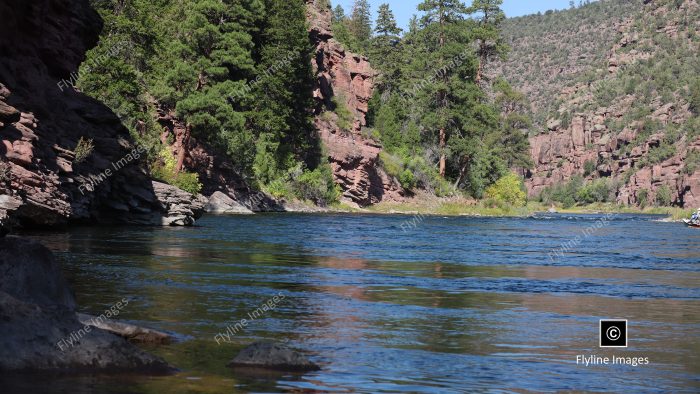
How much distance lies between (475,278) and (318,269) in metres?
4.62

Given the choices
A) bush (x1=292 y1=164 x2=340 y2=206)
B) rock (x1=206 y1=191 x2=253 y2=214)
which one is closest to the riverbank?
bush (x1=292 y1=164 x2=340 y2=206)

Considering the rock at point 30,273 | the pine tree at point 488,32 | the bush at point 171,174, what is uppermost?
the pine tree at point 488,32

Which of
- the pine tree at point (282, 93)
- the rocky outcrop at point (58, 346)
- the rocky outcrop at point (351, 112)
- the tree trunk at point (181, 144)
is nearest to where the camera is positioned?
the rocky outcrop at point (58, 346)

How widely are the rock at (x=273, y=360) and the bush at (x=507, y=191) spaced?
95.4m

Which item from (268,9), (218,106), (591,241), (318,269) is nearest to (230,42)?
(218,106)

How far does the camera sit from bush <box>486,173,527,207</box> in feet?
349

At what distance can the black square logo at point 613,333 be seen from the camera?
14.3m

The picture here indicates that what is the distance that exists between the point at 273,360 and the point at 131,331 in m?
2.47

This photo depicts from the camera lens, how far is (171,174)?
5969cm

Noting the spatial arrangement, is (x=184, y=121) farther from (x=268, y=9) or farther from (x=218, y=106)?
(x=268, y=9)

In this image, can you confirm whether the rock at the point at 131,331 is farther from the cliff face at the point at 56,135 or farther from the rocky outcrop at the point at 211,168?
the rocky outcrop at the point at 211,168

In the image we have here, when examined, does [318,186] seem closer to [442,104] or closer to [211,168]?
[211,168]

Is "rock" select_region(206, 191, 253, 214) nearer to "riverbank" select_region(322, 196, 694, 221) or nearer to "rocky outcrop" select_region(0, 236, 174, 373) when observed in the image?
"riverbank" select_region(322, 196, 694, 221)

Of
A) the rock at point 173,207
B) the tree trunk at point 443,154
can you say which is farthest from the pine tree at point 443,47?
the rock at point 173,207
